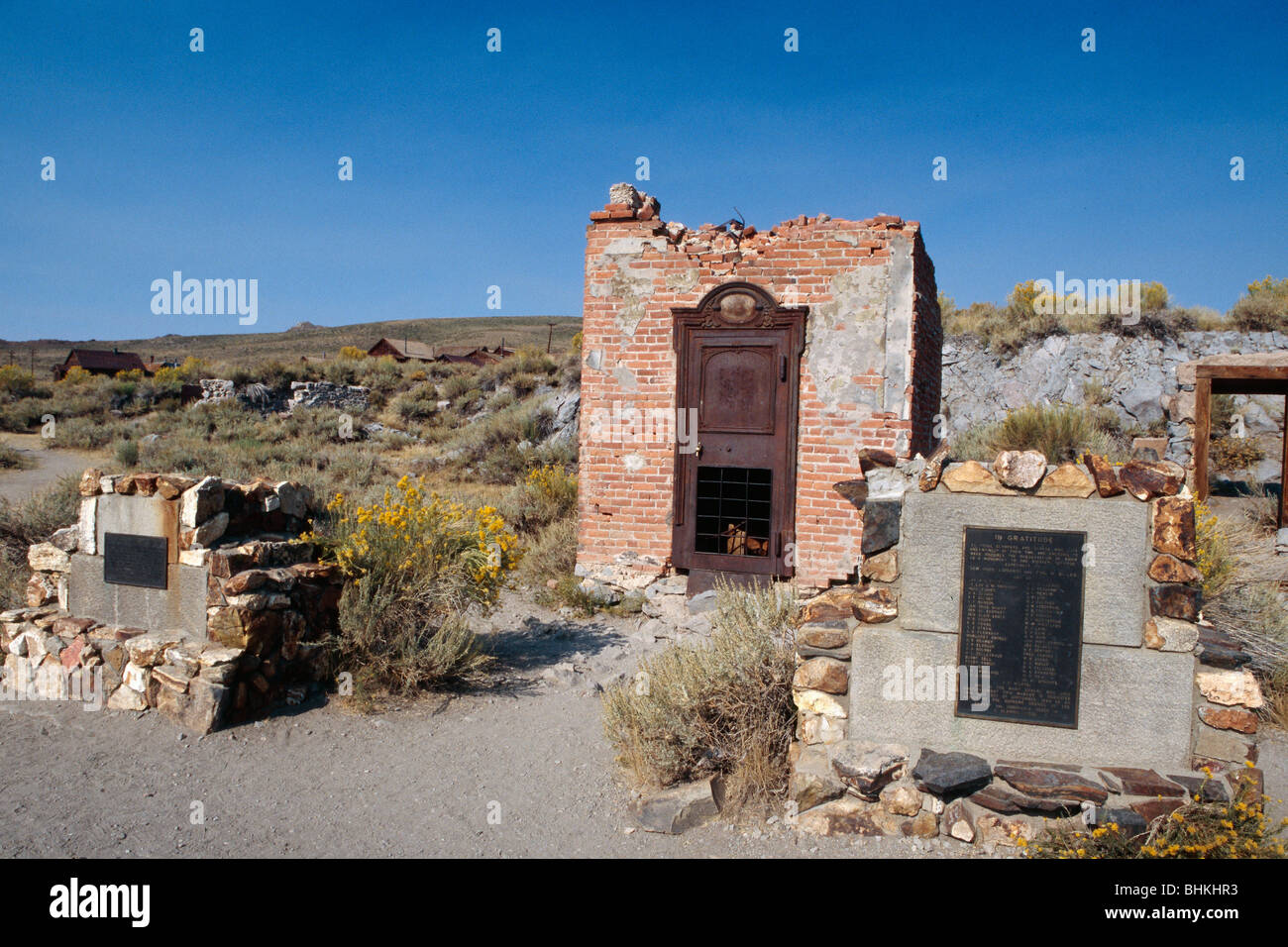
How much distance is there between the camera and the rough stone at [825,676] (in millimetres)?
3947

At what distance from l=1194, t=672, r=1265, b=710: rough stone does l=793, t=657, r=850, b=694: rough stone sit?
159 cm

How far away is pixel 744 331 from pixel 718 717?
4657 mm

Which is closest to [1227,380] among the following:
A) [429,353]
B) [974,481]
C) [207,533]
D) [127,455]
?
[974,481]

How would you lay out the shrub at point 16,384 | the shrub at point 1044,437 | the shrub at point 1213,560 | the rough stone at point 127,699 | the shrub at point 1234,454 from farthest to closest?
1. the shrub at point 16,384
2. the shrub at point 1234,454
3. the shrub at point 1044,437
4. the shrub at point 1213,560
5. the rough stone at point 127,699

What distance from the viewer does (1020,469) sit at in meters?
3.68

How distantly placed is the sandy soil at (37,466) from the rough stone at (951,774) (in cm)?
1418

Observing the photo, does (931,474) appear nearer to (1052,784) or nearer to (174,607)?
(1052,784)

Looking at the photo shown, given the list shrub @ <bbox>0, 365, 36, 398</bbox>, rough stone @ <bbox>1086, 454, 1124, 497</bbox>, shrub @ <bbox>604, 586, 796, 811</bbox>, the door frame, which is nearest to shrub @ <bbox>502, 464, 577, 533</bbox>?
the door frame

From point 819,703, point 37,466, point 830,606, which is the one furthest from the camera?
point 37,466

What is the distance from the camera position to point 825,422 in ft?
25.4

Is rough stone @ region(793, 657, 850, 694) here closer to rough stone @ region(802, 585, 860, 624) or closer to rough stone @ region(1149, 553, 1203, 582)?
rough stone @ region(802, 585, 860, 624)

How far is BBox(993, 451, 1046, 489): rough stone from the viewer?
365 cm

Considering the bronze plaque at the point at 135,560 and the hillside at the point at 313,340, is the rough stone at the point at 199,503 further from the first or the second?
Result: the hillside at the point at 313,340

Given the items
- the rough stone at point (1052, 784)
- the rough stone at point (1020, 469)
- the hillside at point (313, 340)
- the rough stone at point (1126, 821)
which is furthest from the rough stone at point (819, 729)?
the hillside at point (313, 340)
